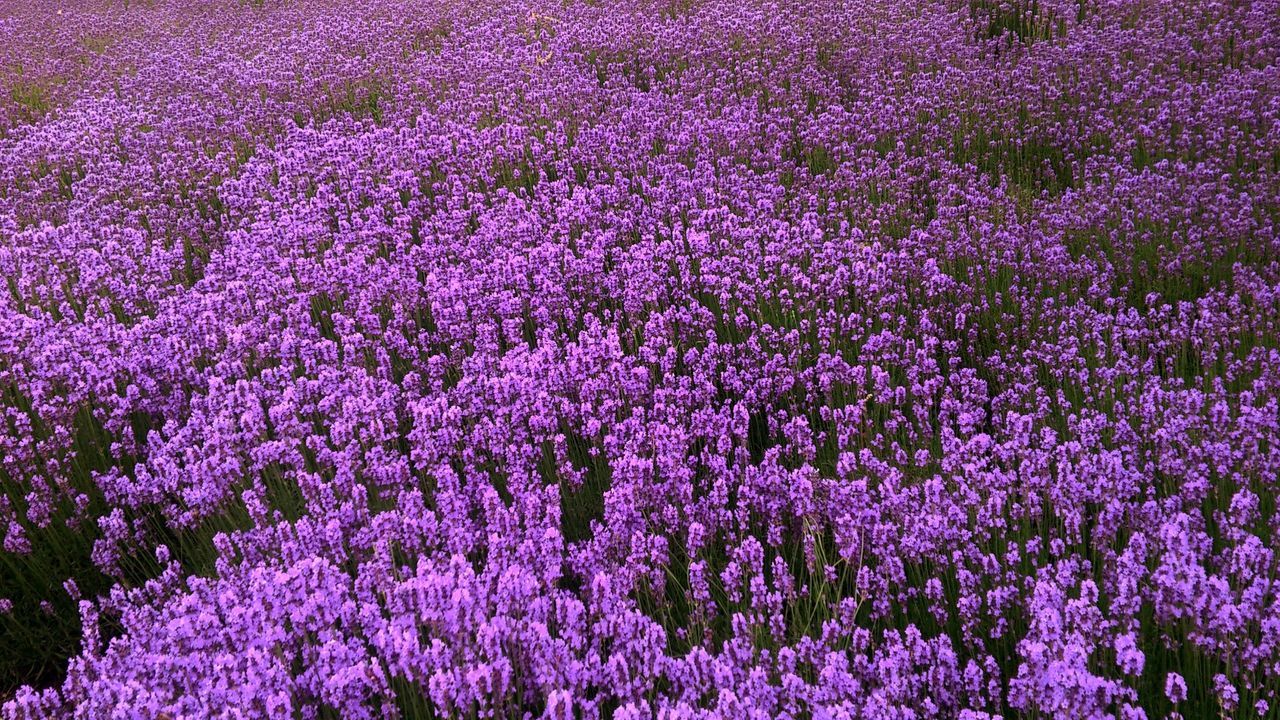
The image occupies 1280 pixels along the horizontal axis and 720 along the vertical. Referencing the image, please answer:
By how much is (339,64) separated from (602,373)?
698 centimetres

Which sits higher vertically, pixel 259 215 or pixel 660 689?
pixel 259 215

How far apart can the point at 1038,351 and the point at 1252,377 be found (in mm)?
802

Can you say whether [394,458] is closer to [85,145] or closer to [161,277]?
[161,277]

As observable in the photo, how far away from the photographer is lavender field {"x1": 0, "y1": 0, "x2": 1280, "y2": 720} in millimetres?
2461

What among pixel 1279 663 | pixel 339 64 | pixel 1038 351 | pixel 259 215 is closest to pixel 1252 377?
pixel 1038 351

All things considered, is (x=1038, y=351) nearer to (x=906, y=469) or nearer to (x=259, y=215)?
(x=906, y=469)

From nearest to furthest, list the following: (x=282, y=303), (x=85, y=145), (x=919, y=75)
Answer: (x=282, y=303) → (x=919, y=75) → (x=85, y=145)

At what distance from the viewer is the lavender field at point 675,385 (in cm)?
246

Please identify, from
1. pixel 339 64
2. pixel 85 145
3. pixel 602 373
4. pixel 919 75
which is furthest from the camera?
pixel 339 64

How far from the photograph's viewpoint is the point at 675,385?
13.1ft

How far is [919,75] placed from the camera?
289 inches

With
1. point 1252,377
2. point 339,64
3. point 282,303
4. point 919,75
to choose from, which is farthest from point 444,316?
point 339,64

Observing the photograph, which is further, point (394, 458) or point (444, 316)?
point (444, 316)

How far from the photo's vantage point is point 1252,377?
3.51 meters
